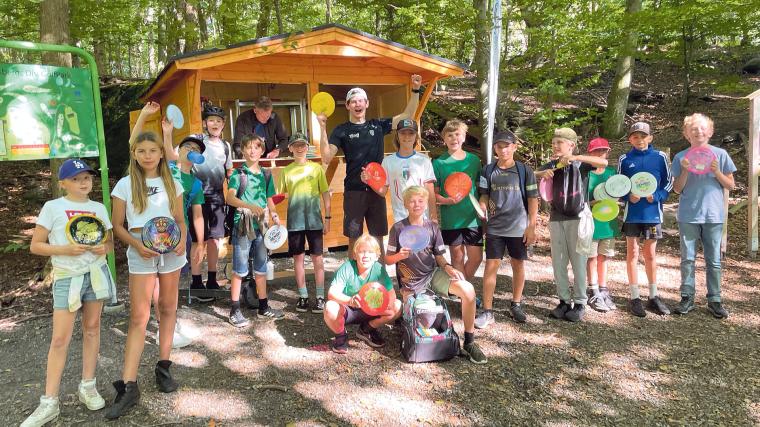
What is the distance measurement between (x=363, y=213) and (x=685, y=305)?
10.2 feet

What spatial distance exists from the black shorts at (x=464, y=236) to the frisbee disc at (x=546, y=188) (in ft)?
2.15

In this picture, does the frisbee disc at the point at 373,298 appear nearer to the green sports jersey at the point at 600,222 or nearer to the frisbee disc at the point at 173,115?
the frisbee disc at the point at 173,115

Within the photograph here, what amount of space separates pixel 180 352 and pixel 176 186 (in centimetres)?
144

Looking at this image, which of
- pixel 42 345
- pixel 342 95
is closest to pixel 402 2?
pixel 342 95

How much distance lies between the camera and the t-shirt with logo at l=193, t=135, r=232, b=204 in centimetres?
465

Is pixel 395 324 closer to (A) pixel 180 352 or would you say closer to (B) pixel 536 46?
(A) pixel 180 352

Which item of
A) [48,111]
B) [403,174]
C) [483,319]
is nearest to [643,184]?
[483,319]

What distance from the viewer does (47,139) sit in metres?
4.21

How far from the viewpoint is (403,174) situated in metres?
4.39

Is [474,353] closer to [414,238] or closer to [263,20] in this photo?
[414,238]

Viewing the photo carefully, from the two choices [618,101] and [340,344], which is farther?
[618,101]

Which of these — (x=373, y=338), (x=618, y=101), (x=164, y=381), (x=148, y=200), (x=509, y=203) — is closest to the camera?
(x=148, y=200)

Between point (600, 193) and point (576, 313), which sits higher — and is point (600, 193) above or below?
above

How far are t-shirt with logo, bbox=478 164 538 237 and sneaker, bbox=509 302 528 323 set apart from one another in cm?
71
